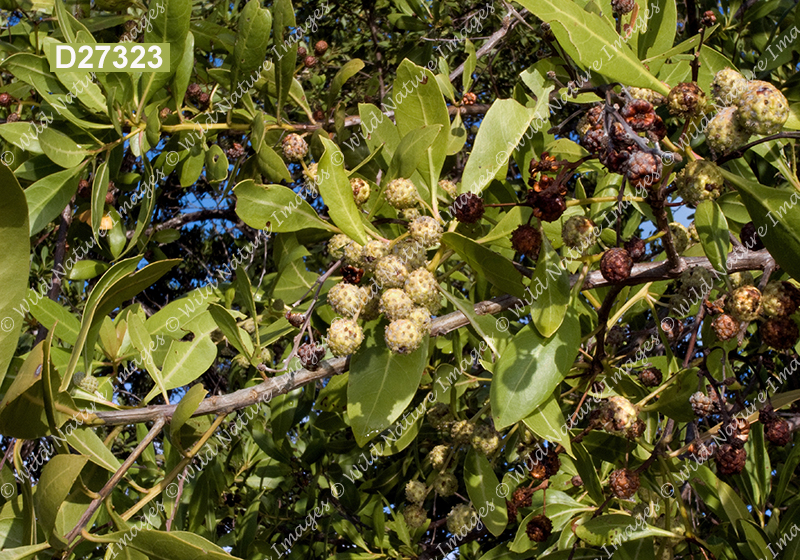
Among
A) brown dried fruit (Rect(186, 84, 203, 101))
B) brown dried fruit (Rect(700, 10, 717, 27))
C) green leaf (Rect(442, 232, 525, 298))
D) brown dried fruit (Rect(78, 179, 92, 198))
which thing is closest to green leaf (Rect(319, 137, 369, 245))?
green leaf (Rect(442, 232, 525, 298))

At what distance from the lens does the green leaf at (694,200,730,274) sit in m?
1.12

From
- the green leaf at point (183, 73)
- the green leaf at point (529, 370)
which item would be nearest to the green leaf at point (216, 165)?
the green leaf at point (183, 73)

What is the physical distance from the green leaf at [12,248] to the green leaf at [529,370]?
78cm

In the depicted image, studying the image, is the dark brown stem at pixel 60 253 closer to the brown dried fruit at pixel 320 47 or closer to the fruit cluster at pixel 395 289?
the brown dried fruit at pixel 320 47

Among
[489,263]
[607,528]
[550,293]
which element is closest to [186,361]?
[489,263]

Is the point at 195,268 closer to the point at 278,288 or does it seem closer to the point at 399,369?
the point at 278,288

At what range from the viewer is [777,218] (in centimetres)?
99

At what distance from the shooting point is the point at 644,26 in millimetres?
1521

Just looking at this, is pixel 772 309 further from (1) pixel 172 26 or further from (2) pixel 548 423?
(1) pixel 172 26

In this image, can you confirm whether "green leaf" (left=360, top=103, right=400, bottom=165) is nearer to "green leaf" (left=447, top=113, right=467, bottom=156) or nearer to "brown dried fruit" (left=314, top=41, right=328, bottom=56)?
"green leaf" (left=447, top=113, right=467, bottom=156)

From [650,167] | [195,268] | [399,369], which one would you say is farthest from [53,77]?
[195,268]

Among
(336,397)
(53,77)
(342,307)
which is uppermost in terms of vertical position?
(53,77)

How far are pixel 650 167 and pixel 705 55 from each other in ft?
2.65

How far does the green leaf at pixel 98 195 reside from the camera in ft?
6.29
